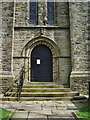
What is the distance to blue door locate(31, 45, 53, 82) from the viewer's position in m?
12.6

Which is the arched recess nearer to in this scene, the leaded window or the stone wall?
the stone wall

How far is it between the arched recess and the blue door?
0.90ft

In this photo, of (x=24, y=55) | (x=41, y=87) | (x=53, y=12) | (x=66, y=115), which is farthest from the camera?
(x=53, y=12)

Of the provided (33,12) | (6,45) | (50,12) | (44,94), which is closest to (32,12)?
(33,12)

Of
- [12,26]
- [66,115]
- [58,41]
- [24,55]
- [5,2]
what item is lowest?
[66,115]

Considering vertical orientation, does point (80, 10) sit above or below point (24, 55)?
above

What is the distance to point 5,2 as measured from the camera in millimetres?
12805

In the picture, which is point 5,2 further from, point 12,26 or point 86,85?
point 86,85

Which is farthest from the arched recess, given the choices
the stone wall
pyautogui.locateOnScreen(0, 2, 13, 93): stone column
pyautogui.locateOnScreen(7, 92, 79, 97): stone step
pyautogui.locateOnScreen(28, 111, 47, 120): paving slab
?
pyautogui.locateOnScreen(28, 111, 47, 120): paving slab

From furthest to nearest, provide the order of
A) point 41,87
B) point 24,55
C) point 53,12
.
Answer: point 53,12 < point 24,55 < point 41,87

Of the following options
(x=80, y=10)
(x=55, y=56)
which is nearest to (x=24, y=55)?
(x=55, y=56)

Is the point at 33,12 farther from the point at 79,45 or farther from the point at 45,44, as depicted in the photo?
the point at 79,45

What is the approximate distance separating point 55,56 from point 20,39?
8.88 ft

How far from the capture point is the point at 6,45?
40.3 feet
